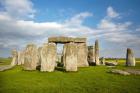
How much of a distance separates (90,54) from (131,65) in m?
6.76

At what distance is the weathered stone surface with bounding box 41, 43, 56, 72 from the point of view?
67.7ft

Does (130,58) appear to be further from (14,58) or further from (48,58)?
(14,58)

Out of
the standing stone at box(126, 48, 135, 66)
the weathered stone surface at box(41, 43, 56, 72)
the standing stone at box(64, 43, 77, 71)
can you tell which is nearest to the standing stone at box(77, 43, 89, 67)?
the standing stone at box(126, 48, 135, 66)

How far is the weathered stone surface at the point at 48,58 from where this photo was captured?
67.7 feet

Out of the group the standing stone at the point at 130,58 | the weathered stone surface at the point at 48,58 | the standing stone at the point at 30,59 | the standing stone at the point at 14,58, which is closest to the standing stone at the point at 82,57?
the standing stone at the point at 130,58

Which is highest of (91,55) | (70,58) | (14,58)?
(91,55)

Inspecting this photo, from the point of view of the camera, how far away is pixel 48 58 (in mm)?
20688

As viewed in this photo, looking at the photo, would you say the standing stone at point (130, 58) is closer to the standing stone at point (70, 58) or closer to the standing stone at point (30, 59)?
the standing stone at point (70, 58)

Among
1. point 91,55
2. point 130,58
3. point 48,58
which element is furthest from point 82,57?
point 48,58

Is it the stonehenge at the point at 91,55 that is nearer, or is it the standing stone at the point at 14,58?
the stonehenge at the point at 91,55

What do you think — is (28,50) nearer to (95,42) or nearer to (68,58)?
(68,58)

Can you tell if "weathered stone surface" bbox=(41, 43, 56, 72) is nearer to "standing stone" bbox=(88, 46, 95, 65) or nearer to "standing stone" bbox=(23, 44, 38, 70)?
"standing stone" bbox=(23, 44, 38, 70)

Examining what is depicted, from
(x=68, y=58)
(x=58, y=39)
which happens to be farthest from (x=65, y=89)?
(x=58, y=39)

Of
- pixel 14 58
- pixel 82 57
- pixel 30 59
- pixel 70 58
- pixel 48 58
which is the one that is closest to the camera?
pixel 48 58
